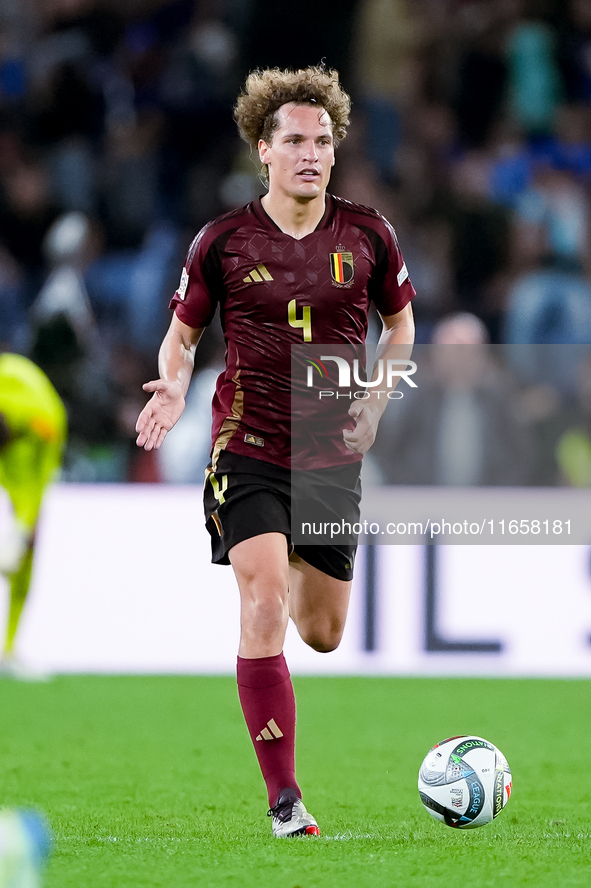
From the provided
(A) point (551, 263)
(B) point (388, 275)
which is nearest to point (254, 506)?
(B) point (388, 275)

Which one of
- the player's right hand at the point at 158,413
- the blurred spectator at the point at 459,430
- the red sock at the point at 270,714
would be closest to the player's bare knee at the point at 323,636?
the red sock at the point at 270,714

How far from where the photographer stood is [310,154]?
4.28 m

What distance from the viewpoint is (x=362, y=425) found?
14.4 ft

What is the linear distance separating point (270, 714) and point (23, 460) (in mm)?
4433

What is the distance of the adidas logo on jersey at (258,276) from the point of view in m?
4.33

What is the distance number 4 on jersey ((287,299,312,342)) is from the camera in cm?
432

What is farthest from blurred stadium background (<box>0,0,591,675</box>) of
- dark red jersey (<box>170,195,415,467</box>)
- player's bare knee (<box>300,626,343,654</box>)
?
dark red jersey (<box>170,195,415,467</box>)

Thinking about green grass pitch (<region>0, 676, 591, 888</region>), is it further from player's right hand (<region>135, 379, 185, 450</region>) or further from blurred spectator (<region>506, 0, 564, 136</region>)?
blurred spectator (<region>506, 0, 564, 136</region>)

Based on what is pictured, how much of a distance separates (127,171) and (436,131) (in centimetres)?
267

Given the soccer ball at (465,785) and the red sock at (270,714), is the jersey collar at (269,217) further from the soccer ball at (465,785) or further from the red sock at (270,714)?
the soccer ball at (465,785)

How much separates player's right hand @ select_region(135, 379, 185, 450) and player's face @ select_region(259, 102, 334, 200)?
74 cm

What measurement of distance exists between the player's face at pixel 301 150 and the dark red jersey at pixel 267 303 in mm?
166

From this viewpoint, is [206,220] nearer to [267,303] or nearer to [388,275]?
[388,275]

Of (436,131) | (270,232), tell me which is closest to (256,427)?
(270,232)
